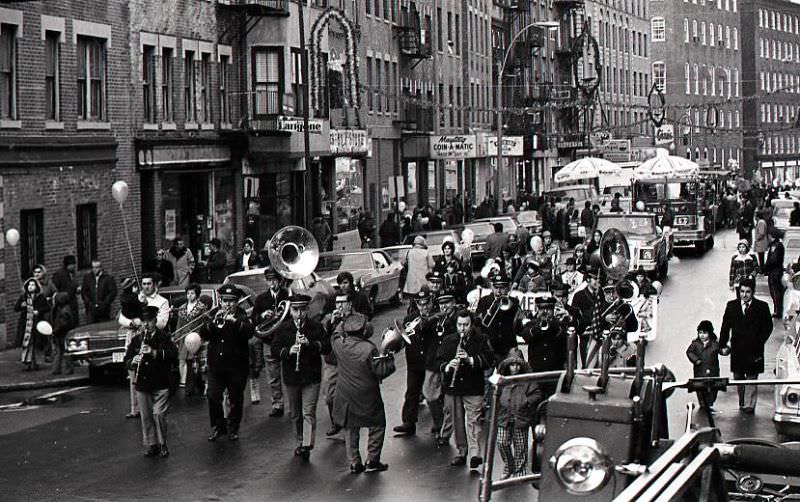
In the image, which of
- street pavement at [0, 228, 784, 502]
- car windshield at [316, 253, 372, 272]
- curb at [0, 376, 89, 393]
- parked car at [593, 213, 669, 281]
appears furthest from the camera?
parked car at [593, 213, 669, 281]

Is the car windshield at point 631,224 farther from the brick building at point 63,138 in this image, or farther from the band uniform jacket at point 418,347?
the band uniform jacket at point 418,347

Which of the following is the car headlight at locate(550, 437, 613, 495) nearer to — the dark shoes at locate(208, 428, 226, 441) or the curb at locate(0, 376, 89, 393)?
the dark shoes at locate(208, 428, 226, 441)

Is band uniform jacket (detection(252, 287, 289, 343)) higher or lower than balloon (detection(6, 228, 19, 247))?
lower

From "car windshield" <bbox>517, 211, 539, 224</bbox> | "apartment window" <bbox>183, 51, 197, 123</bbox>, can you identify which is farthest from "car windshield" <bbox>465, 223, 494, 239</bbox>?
"apartment window" <bbox>183, 51, 197, 123</bbox>

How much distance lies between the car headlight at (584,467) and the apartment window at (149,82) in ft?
96.0

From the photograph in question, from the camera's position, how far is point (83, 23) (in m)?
30.0

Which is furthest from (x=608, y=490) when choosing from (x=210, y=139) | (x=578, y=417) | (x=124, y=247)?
(x=210, y=139)

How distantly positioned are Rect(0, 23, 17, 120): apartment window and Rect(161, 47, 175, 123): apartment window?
7.66 m

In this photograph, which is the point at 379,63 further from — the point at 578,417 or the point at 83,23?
the point at 578,417

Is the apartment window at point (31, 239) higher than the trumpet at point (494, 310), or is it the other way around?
the apartment window at point (31, 239)

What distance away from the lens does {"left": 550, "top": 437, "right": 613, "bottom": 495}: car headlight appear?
537 cm

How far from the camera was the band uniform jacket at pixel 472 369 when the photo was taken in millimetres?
14156

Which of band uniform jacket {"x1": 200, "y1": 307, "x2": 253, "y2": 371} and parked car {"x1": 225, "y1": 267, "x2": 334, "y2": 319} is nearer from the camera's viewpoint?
band uniform jacket {"x1": 200, "y1": 307, "x2": 253, "y2": 371}

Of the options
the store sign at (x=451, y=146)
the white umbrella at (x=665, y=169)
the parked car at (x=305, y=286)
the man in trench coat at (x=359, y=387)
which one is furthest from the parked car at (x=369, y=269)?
the store sign at (x=451, y=146)
